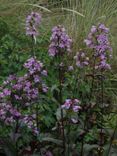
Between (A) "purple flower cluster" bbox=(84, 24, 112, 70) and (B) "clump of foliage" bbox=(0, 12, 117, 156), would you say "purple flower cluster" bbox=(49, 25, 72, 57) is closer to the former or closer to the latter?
(B) "clump of foliage" bbox=(0, 12, 117, 156)

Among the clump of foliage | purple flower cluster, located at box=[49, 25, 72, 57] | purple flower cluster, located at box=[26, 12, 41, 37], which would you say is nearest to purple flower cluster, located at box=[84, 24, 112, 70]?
the clump of foliage

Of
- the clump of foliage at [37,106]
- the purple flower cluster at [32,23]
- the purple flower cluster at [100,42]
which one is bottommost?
the clump of foliage at [37,106]

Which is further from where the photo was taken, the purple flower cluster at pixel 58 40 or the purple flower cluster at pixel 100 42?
the purple flower cluster at pixel 100 42

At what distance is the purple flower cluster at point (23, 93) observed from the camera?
2.45 meters

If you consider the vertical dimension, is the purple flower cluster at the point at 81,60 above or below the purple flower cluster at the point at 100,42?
below

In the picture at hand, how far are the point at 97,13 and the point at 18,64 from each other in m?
1.95

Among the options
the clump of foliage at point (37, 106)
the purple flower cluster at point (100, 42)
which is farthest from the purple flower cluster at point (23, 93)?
the purple flower cluster at point (100, 42)

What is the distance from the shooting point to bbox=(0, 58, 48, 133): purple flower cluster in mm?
2447

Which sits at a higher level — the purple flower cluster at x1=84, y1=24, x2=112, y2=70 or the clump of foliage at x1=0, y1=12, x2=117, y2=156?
the purple flower cluster at x1=84, y1=24, x2=112, y2=70

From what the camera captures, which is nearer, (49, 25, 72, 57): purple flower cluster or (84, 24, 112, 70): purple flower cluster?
(49, 25, 72, 57): purple flower cluster

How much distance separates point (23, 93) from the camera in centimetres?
257

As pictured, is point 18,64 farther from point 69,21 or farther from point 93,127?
point 69,21

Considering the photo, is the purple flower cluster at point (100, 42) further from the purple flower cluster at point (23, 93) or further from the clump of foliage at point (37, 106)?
the purple flower cluster at point (23, 93)

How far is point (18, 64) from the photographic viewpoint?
360 centimetres
